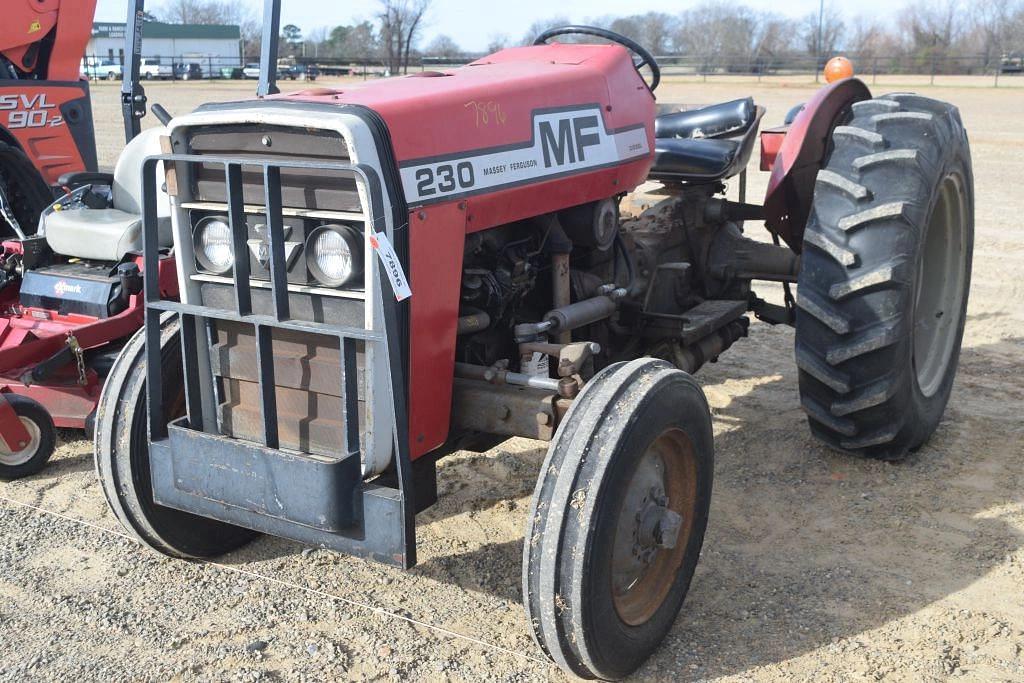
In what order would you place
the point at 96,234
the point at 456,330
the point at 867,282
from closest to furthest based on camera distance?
the point at 456,330, the point at 867,282, the point at 96,234

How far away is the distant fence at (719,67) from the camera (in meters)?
37.1

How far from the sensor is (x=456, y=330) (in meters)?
3.29

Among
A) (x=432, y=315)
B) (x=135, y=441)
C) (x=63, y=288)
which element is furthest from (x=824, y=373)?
(x=63, y=288)

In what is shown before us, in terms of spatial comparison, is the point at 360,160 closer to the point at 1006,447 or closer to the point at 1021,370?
the point at 1006,447

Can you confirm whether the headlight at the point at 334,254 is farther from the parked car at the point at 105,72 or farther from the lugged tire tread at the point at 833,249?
the parked car at the point at 105,72

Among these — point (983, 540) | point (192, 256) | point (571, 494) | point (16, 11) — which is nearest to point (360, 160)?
point (192, 256)

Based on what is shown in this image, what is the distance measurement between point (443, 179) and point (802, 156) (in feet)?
7.43

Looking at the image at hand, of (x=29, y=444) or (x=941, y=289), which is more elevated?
(x=941, y=289)

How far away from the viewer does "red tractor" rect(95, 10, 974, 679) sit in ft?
9.57

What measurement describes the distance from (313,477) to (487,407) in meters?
0.65

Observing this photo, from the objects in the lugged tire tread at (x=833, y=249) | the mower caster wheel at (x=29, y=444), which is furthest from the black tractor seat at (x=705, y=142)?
the mower caster wheel at (x=29, y=444)

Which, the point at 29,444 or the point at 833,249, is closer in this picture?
the point at 833,249

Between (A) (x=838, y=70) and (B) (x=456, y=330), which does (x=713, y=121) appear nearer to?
(A) (x=838, y=70)

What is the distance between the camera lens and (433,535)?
4.12 m
